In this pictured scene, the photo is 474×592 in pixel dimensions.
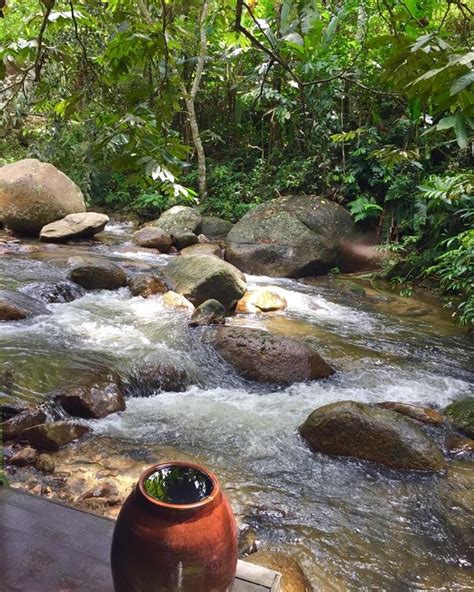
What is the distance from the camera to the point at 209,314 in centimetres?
577

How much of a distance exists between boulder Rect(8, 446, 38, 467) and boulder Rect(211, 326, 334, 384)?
2.08 metres

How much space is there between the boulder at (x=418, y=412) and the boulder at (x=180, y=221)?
6892 mm

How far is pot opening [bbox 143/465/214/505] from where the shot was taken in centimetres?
92

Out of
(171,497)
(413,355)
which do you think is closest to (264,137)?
A: (413,355)

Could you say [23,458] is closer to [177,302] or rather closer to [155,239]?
[177,302]

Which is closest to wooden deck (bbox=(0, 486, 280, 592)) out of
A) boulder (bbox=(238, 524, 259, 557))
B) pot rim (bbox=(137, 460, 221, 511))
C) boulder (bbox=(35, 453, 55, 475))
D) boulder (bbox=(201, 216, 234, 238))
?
pot rim (bbox=(137, 460, 221, 511))

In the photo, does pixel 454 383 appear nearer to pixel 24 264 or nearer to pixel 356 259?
pixel 356 259

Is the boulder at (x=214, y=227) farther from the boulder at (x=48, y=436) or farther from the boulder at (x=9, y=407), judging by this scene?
the boulder at (x=48, y=436)

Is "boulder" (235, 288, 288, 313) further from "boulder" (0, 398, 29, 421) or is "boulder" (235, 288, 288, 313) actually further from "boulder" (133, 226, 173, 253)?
"boulder" (0, 398, 29, 421)

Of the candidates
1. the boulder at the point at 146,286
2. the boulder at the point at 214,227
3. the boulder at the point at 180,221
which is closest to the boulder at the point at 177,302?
the boulder at the point at 146,286

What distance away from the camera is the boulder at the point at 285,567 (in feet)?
7.17

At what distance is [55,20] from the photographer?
5.16 feet

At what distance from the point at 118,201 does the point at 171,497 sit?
1309cm

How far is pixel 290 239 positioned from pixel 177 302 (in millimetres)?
3237
